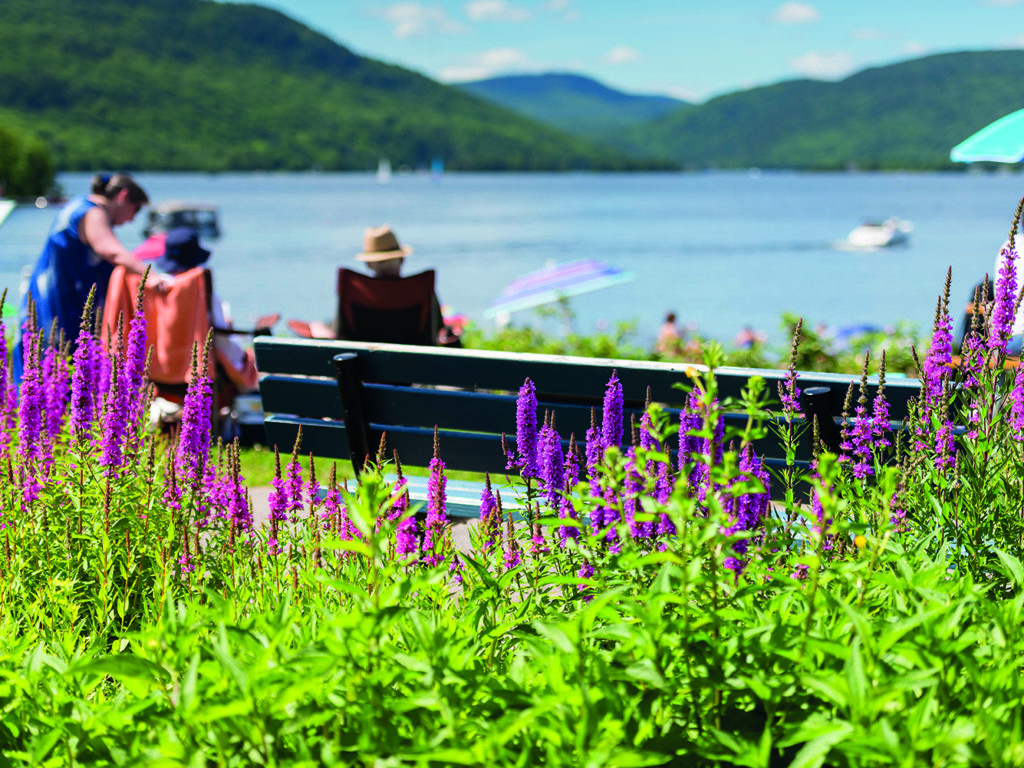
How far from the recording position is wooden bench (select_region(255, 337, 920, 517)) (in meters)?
3.71

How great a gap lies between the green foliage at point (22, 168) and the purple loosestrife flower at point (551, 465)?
281ft

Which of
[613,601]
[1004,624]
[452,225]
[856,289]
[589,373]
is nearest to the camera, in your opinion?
[1004,624]

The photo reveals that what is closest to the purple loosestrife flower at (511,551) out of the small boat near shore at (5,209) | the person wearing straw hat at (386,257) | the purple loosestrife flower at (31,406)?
the purple loosestrife flower at (31,406)

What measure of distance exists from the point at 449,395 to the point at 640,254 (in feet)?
205

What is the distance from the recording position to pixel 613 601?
2.40 m

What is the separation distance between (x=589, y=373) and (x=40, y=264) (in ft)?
15.3

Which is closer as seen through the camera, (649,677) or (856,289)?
(649,677)

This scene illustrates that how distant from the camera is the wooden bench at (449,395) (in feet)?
12.2

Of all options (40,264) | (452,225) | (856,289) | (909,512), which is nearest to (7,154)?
(452,225)

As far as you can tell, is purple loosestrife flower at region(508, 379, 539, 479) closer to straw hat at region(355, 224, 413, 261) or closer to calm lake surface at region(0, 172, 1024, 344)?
straw hat at region(355, 224, 413, 261)

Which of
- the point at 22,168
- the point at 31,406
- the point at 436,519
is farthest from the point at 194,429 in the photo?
the point at 22,168

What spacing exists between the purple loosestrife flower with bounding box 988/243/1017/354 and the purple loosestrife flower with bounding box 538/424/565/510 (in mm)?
1325

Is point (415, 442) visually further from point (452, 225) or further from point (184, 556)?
point (452, 225)

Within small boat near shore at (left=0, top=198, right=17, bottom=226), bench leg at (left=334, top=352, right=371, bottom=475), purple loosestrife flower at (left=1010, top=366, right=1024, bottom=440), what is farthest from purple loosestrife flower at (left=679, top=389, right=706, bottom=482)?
small boat near shore at (left=0, top=198, right=17, bottom=226)
